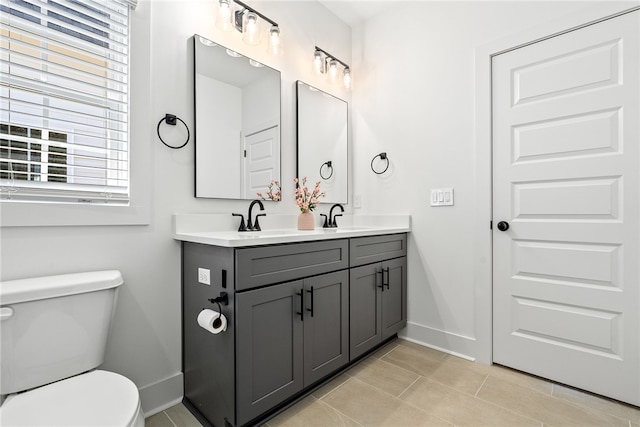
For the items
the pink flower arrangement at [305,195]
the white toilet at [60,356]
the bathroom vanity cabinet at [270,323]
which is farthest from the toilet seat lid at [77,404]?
the pink flower arrangement at [305,195]

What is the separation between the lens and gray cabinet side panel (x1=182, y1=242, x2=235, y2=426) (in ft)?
4.42

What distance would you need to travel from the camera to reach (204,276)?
1489 mm

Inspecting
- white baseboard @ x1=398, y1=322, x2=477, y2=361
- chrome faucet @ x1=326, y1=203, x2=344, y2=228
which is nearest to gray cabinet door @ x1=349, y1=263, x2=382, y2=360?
white baseboard @ x1=398, y1=322, x2=477, y2=361

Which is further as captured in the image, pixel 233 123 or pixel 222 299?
pixel 233 123

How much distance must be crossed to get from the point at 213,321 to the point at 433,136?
1.91 m

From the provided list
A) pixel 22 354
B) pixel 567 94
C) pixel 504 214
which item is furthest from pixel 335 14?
pixel 22 354

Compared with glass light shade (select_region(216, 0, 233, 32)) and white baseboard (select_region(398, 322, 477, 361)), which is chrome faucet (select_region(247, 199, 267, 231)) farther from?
white baseboard (select_region(398, 322, 477, 361))

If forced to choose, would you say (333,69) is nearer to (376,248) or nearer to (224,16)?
(224,16)

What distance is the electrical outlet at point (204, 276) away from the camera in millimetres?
1461

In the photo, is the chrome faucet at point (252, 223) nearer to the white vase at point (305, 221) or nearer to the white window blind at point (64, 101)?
the white vase at point (305, 221)

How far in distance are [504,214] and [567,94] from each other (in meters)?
0.75

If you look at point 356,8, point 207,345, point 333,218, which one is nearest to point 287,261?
point 207,345

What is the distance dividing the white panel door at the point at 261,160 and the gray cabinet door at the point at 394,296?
1.01 metres

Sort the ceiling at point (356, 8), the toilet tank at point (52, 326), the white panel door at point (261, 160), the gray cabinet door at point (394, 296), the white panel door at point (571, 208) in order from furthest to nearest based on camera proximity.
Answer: the ceiling at point (356, 8) → the gray cabinet door at point (394, 296) → the white panel door at point (261, 160) → the white panel door at point (571, 208) → the toilet tank at point (52, 326)
